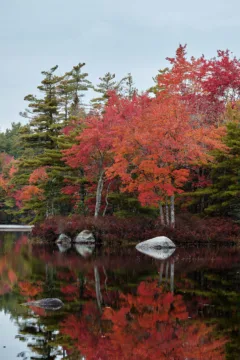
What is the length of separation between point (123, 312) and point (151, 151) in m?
14.3

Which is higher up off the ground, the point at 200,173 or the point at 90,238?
the point at 200,173

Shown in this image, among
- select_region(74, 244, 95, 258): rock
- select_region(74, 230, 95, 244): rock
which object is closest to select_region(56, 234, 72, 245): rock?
select_region(74, 230, 95, 244): rock

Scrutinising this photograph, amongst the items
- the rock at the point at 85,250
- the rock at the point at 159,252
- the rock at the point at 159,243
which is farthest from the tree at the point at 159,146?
the rock at the point at 85,250

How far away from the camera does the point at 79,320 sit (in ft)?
27.9

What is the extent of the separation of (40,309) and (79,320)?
131cm

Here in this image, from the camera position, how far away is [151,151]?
22734 mm

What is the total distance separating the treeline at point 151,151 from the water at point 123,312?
25.0 feet

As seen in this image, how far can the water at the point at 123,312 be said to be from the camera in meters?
7.08

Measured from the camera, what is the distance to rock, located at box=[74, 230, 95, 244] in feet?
83.8

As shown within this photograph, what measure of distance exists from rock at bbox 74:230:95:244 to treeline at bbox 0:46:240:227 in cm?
207

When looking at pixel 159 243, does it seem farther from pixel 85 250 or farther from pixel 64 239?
pixel 64 239

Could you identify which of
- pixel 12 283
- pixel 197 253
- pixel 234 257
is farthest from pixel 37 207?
pixel 12 283

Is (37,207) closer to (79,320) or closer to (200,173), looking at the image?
(200,173)

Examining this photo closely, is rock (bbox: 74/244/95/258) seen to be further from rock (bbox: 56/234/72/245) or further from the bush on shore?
rock (bbox: 56/234/72/245)
